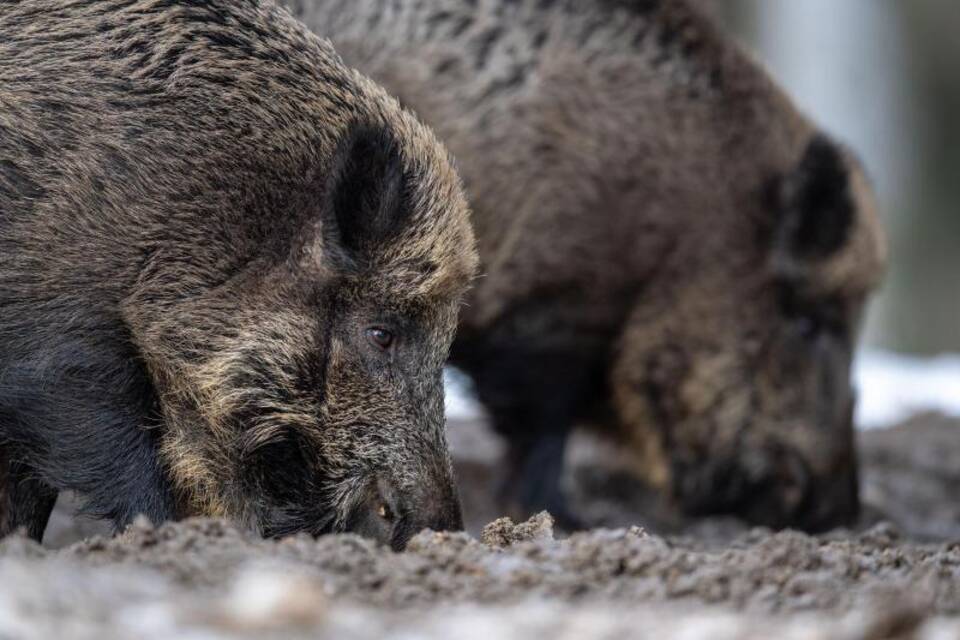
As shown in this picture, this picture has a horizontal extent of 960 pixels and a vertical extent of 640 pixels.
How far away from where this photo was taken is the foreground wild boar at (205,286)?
11.8 feet

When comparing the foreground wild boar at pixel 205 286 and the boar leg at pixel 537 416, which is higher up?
the foreground wild boar at pixel 205 286

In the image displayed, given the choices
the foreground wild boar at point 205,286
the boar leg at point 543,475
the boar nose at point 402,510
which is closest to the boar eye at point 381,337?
the foreground wild boar at point 205,286

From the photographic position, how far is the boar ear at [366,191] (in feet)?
12.6

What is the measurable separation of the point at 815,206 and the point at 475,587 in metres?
4.29

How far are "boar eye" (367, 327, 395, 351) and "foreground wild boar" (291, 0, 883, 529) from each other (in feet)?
6.47

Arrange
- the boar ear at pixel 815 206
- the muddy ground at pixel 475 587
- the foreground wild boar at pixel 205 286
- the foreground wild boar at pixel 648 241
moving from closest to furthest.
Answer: the muddy ground at pixel 475 587
the foreground wild boar at pixel 205 286
the foreground wild boar at pixel 648 241
the boar ear at pixel 815 206

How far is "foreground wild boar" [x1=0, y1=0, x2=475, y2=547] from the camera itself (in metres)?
3.61

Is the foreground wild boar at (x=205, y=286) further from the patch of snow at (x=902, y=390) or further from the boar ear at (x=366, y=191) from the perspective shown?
the patch of snow at (x=902, y=390)

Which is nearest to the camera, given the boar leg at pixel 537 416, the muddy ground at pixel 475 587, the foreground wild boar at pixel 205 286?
the muddy ground at pixel 475 587

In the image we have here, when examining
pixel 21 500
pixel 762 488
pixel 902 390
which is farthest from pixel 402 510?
pixel 902 390

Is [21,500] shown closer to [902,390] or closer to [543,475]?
[543,475]

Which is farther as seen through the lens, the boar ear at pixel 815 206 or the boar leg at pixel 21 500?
the boar ear at pixel 815 206

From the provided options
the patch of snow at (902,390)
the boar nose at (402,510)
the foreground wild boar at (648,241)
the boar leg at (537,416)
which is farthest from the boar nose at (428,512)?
the patch of snow at (902,390)

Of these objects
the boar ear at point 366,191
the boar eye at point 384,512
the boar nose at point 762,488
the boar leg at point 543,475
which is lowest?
the boar leg at point 543,475
